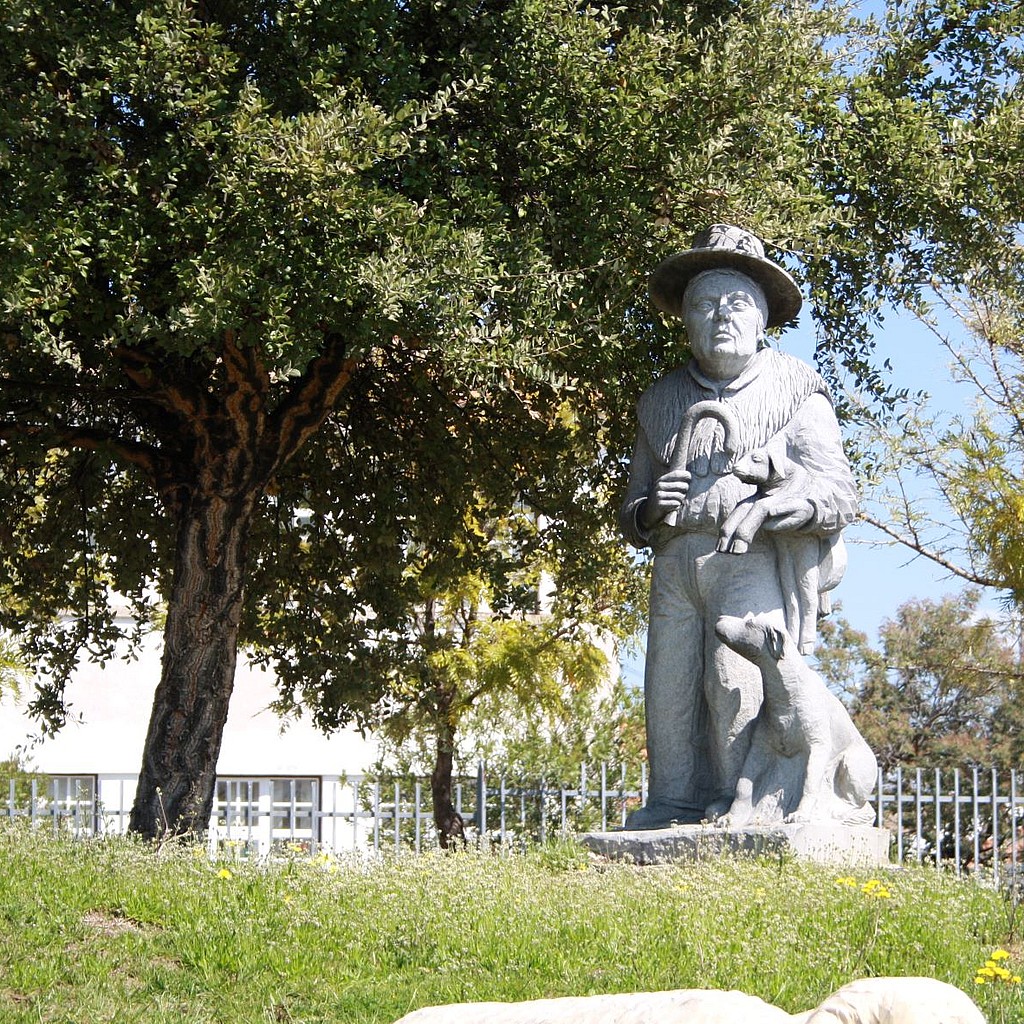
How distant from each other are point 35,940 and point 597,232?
5.92 metres

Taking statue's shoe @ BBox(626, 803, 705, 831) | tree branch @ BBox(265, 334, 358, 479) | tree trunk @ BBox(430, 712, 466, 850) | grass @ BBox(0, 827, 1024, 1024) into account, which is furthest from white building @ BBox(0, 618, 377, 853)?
grass @ BBox(0, 827, 1024, 1024)

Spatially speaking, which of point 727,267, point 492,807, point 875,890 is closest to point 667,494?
point 727,267

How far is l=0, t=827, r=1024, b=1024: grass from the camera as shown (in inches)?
217

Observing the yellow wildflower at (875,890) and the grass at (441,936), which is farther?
the yellow wildflower at (875,890)

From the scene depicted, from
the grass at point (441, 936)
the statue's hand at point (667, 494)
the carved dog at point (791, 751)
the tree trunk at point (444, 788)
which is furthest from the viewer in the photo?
the tree trunk at point (444, 788)

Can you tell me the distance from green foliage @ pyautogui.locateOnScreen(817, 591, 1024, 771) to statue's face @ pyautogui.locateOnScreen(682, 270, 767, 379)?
18.2m

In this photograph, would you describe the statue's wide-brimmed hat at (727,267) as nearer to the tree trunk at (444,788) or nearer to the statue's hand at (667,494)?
the statue's hand at (667,494)

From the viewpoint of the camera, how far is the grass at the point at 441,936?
18.0 ft

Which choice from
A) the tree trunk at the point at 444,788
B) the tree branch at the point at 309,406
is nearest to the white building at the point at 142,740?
the tree trunk at the point at 444,788

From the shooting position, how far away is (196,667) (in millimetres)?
10477

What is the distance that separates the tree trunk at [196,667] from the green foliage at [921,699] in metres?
17.4

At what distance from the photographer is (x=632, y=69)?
983 centimetres

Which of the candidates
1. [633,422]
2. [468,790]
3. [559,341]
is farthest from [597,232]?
[468,790]

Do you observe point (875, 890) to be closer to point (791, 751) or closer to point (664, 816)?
point (791, 751)
